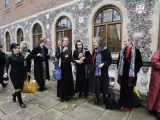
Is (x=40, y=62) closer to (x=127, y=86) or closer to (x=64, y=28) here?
(x=64, y=28)

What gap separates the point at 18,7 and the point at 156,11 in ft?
31.9

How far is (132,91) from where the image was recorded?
10.4 feet

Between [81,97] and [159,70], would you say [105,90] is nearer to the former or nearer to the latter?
[81,97]

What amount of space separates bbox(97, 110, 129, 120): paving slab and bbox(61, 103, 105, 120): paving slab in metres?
0.11

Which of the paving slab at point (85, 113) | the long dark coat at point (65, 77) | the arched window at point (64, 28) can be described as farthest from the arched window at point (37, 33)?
the paving slab at point (85, 113)

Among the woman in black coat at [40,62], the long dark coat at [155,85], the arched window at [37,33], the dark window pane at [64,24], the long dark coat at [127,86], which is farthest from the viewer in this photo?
the arched window at [37,33]

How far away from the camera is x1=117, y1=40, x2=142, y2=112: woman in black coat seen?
2859 millimetres

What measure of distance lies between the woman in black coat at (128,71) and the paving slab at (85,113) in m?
0.65

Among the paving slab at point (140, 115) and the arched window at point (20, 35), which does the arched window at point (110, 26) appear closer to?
the paving slab at point (140, 115)

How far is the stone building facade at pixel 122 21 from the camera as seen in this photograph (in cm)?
412

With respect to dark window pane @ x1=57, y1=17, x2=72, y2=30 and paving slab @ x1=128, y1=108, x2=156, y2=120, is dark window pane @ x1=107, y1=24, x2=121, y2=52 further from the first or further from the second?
paving slab @ x1=128, y1=108, x2=156, y2=120

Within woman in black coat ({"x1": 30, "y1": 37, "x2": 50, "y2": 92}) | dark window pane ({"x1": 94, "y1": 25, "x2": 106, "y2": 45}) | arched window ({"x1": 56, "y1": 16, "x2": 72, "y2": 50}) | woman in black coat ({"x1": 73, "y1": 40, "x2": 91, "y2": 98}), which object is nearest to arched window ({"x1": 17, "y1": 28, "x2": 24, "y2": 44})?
arched window ({"x1": 56, "y1": 16, "x2": 72, "y2": 50})

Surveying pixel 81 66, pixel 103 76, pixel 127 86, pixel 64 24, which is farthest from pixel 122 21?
pixel 64 24

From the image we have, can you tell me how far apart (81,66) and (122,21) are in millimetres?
2493
